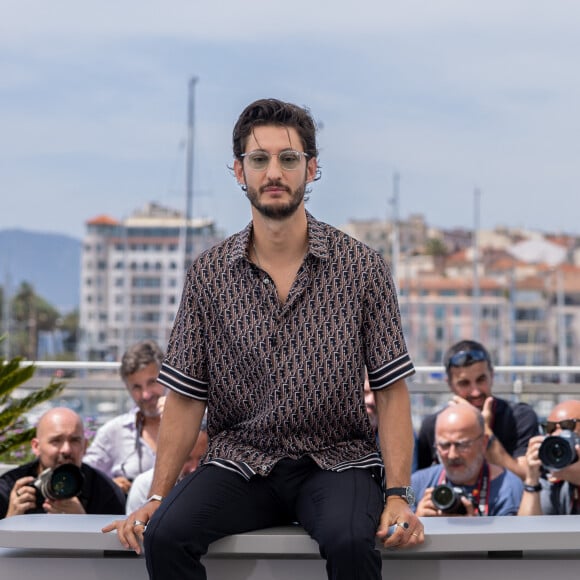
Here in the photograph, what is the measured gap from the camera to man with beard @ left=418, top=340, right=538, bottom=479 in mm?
5461

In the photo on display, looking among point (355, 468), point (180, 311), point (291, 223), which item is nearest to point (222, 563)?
point (355, 468)

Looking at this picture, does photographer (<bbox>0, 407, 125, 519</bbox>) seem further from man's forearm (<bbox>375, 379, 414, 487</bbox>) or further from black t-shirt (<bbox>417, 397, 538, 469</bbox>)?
black t-shirt (<bbox>417, 397, 538, 469</bbox>)

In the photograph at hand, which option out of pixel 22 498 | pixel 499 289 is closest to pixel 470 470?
pixel 22 498

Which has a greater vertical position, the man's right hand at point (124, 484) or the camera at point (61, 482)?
the camera at point (61, 482)

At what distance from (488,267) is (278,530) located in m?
105

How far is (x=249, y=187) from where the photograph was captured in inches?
123

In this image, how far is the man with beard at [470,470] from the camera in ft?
14.8

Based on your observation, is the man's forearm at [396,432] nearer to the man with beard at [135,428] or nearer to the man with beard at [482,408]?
the man with beard at [482,408]

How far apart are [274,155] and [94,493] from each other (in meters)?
1.65

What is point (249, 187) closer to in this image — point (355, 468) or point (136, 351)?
point (355, 468)

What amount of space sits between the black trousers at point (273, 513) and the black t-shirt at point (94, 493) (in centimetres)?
127

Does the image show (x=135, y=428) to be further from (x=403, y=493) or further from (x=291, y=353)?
(x=403, y=493)

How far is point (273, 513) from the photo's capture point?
10.1ft

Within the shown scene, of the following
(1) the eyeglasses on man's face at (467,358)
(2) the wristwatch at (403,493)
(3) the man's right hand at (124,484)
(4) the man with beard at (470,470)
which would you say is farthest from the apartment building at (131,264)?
(2) the wristwatch at (403,493)
